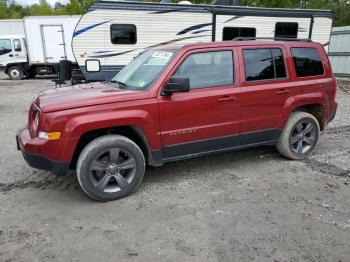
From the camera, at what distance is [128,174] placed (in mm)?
4008

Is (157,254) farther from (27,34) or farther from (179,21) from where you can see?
(27,34)

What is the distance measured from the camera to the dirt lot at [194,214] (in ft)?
9.74

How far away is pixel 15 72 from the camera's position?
1834 cm

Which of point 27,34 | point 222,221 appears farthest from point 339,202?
point 27,34

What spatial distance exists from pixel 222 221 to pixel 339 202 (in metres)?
1.49

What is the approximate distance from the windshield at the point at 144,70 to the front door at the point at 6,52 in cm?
1590

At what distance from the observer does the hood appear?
3.59m

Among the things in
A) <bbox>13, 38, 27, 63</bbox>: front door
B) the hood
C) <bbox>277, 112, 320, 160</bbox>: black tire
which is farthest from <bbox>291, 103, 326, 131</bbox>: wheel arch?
<bbox>13, 38, 27, 63</bbox>: front door

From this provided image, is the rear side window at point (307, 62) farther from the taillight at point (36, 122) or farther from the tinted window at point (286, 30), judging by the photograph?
the tinted window at point (286, 30)

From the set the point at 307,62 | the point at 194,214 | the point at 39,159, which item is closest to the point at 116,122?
the point at 39,159

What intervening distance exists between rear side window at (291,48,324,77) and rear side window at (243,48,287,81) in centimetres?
29

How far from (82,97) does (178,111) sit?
115 centimetres

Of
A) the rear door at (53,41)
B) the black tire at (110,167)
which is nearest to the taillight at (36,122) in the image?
the black tire at (110,167)

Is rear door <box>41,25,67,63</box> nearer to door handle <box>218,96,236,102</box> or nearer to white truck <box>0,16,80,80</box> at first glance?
white truck <box>0,16,80,80</box>
